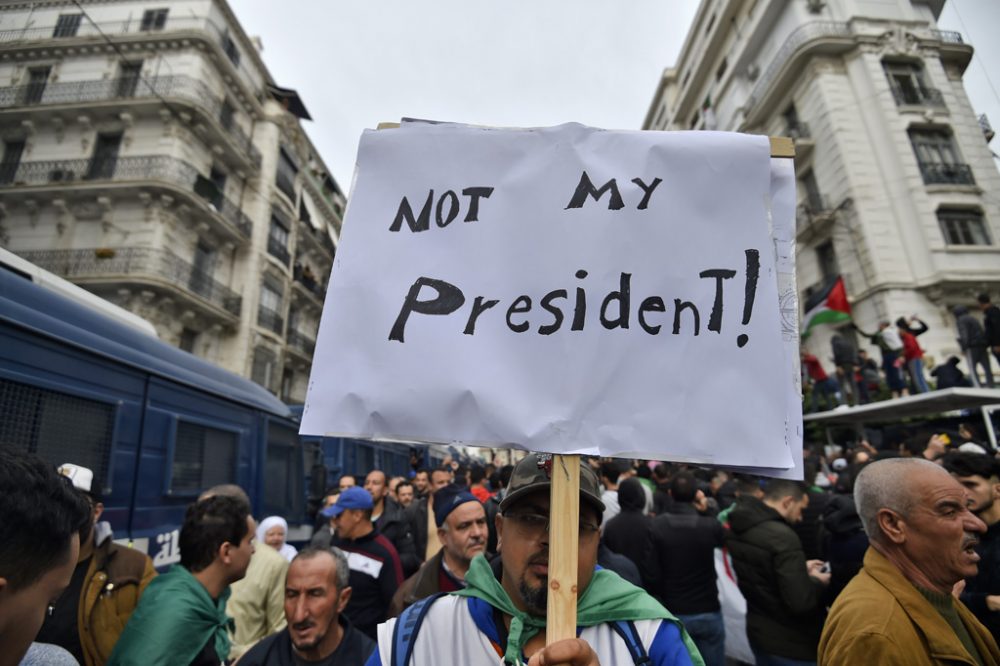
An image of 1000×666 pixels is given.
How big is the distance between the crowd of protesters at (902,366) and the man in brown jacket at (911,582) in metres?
9.44

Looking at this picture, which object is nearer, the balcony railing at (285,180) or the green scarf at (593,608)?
the green scarf at (593,608)

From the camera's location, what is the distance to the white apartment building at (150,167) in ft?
61.3

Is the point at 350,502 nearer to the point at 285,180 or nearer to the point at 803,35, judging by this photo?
the point at 803,35

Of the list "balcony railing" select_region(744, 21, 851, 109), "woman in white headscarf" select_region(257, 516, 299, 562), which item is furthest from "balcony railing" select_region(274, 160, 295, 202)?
"woman in white headscarf" select_region(257, 516, 299, 562)

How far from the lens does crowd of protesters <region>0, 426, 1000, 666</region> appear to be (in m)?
1.26

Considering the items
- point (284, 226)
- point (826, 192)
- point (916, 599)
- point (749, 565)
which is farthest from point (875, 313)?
point (284, 226)

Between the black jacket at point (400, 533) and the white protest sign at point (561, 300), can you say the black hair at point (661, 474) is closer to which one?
the black jacket at point (400, 533)

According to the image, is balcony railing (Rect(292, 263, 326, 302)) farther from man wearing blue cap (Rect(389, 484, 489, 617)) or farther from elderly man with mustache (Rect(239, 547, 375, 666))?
elderly man with mustache (Rect(239, 547, 375, 666))

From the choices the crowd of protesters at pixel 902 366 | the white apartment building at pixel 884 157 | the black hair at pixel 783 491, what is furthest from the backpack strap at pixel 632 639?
the white apartment building at pixel 884 157

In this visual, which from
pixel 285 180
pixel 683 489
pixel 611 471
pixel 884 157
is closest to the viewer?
pixel 683 489

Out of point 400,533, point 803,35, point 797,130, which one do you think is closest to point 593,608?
point 400,533

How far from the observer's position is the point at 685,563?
3896 millimetres

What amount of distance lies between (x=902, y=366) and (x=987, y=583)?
488 inches

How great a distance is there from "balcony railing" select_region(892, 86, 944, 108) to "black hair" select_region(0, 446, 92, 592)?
26540mm
